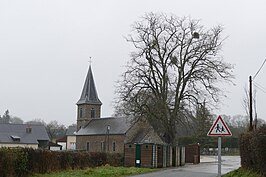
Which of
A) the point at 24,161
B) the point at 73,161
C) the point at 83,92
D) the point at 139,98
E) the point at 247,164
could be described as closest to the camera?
the point at 247,164

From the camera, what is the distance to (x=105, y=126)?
76688 millimetres

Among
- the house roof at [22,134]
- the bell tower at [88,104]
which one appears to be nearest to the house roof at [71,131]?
the house roof at [22,134]

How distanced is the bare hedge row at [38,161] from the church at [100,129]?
28.0 metres

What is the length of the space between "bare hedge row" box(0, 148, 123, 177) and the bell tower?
145 ft

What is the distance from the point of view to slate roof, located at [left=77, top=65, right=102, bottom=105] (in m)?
83.6

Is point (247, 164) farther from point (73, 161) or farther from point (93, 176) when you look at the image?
point (73, 161)

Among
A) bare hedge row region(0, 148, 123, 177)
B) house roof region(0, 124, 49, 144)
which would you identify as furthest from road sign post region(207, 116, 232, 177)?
house roof region(0, 124, 49, 144)

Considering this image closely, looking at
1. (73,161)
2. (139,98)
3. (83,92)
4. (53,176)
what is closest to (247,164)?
(53,176)

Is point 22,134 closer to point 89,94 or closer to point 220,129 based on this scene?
point 89,94

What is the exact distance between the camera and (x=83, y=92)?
8488cm

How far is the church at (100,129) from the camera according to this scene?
2677 inches

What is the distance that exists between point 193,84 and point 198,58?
282 centimetres

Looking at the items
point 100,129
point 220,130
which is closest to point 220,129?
point 220,130

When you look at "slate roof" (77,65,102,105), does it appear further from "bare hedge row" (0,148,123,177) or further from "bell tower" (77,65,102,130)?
"bare hedge row" (0,148,123,177)
